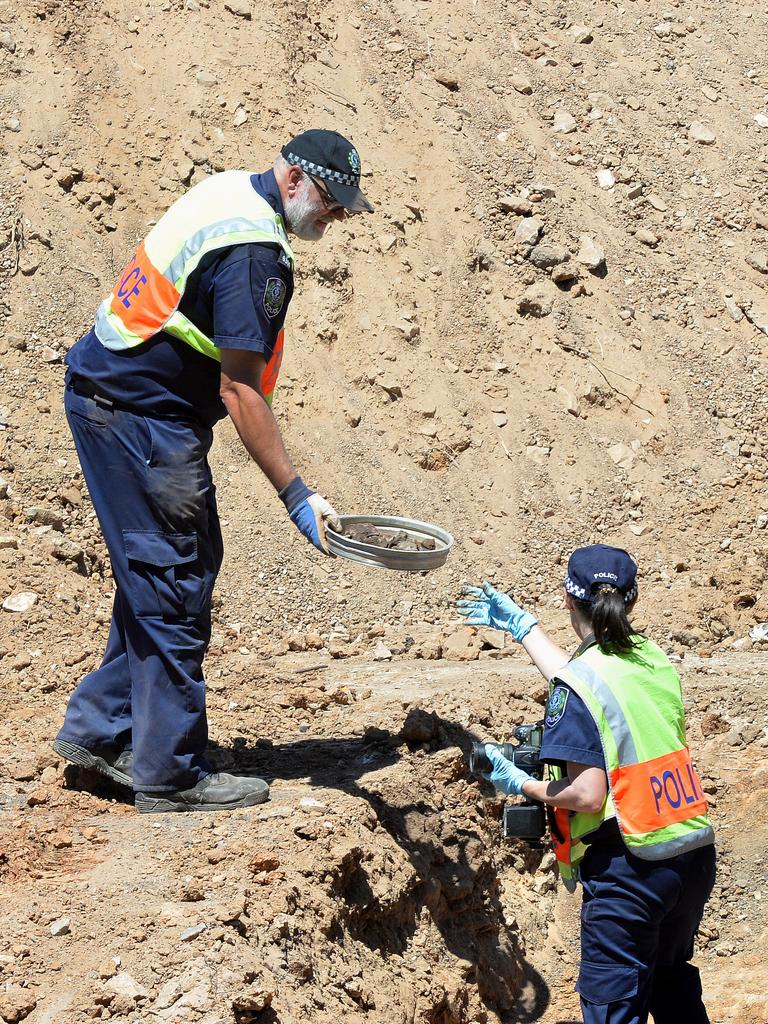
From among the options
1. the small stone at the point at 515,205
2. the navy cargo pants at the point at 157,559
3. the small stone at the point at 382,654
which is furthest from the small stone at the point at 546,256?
the navy cargo pants at the point at 157,559

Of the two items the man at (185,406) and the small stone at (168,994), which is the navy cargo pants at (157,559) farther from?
the small stone at (168,994)

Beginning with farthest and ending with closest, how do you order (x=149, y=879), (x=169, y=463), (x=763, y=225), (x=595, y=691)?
(x=763, y=225)
(x=169, y=463)
(x=149, y=879)
(x=595, y=691)

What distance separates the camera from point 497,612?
4227mm

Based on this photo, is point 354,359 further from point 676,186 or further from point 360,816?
point 360,816

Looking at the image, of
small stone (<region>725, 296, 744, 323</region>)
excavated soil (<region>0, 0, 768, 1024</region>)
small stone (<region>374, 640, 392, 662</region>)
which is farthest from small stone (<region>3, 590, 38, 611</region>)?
small stone (<region>725, 296, 744, 323</region>)

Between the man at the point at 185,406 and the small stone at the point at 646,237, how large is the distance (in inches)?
229

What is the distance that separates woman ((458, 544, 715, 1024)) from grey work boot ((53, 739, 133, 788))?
1521 mm

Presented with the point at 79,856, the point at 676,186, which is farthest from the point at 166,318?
the point at 676,186

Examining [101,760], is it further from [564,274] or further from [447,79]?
[447,79]

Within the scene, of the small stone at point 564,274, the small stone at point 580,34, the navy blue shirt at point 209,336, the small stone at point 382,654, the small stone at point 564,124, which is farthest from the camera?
the small stone at point 580,34

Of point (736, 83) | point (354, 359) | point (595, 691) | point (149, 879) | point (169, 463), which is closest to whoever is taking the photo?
point (595, 691)

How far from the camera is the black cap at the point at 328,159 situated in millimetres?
3959

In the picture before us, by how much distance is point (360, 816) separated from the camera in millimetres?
4340

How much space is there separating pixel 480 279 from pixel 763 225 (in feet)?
8.26
